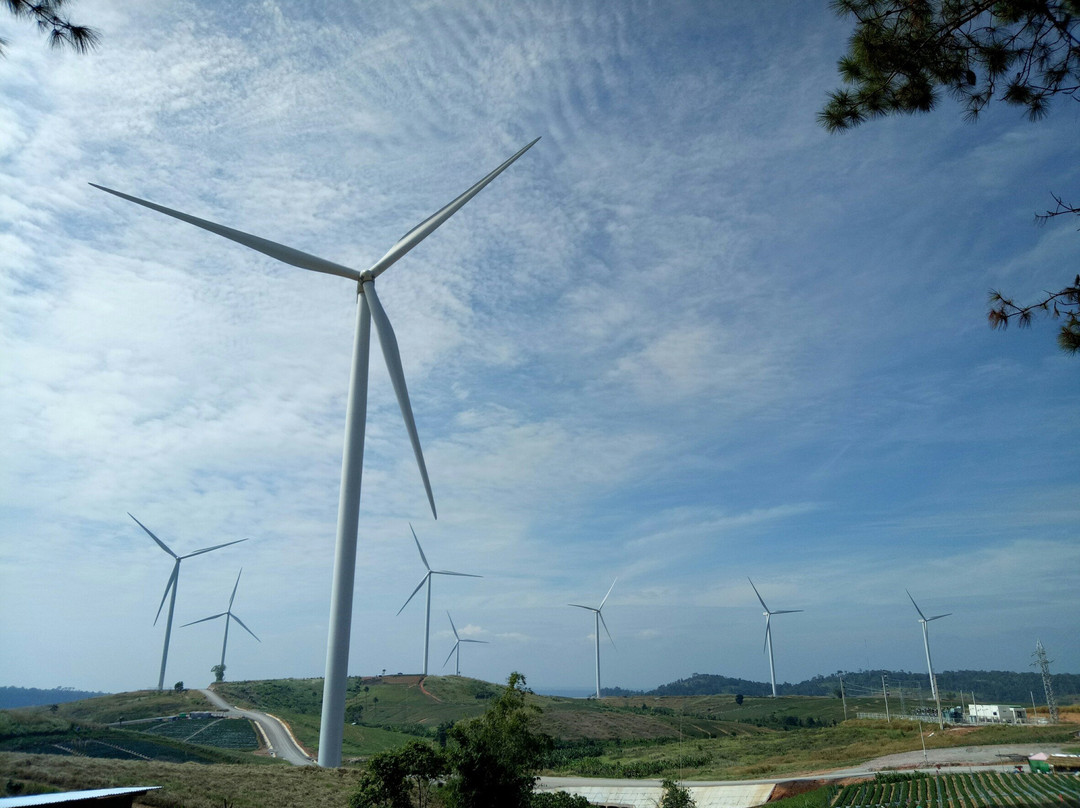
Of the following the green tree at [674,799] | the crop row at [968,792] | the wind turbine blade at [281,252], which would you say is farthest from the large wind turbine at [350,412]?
the crop row at [968,792]

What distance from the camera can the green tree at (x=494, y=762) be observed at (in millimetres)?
33406

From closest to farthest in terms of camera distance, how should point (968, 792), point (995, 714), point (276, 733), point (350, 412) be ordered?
point (350, 412)
point (968, 792)
point (276, 733)
point (995, 714)

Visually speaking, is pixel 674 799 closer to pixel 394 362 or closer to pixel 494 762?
pixel 494 762

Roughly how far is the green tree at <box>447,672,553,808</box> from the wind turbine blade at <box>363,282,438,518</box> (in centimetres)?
1122

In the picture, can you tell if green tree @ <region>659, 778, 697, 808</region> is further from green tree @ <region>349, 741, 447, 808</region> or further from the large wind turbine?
the large wind turbine

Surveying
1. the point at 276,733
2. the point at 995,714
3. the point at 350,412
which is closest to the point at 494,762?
the point at 350,412

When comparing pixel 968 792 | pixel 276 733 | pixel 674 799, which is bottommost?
pixel 968 792

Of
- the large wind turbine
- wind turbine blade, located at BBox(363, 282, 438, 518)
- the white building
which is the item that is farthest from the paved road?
the white building

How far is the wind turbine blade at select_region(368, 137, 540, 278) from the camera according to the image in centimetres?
4231

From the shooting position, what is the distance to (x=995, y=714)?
11225 centimetres

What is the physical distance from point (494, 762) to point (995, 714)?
367 feet

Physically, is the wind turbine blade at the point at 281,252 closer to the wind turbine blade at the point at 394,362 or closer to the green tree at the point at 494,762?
the wind turbine blade at the point at 394,362

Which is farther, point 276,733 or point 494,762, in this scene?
point 276,733

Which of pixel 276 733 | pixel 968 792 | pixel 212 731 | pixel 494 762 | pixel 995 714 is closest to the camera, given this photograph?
pixel 494 762
